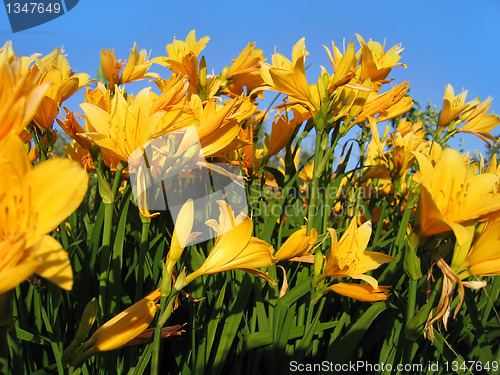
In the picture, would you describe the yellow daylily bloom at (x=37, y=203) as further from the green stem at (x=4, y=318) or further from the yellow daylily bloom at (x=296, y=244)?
the yellow daylily bloom at (x=296, y=244)

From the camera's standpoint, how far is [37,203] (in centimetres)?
45

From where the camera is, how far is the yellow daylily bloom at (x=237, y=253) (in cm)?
80

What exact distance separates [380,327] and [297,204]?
2.26 feet

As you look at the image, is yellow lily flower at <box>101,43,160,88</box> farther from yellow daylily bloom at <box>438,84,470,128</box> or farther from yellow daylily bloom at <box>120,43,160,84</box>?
Answer: yellow daylily bloom at <box>438,84,470,128</box>

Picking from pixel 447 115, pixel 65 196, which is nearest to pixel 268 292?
pixel 65 196

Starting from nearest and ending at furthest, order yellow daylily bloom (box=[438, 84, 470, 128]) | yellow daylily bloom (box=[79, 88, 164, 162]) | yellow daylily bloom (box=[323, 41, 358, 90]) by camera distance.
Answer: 1. yellow daylily bloom (box=[79, 88, 164, 162])
2. yellow daylily bloom (box=[323, 41, 358, 90])
3. yellow daylily bloom (box=[438, 84, 470, 128])

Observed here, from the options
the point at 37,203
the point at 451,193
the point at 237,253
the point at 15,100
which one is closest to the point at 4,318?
the point at 37,203

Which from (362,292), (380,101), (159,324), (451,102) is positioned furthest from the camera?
(451,102)

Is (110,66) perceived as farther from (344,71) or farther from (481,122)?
(481,122)

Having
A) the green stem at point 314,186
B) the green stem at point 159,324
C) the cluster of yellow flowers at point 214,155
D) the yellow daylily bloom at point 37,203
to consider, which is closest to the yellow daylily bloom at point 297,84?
the cluster of yellow flowers at point 214,155

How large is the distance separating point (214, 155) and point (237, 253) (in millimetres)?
361

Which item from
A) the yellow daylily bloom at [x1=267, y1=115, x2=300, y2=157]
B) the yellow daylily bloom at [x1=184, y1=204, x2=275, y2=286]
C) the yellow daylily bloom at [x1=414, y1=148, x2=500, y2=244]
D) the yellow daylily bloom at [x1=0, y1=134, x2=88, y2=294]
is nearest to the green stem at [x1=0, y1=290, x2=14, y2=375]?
the yellow daylily bloom at [x1=0, y1=134, x2=88, y2=294]

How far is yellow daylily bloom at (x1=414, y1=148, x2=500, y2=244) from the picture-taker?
841 mm

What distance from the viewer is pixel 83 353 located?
2.40 feet
